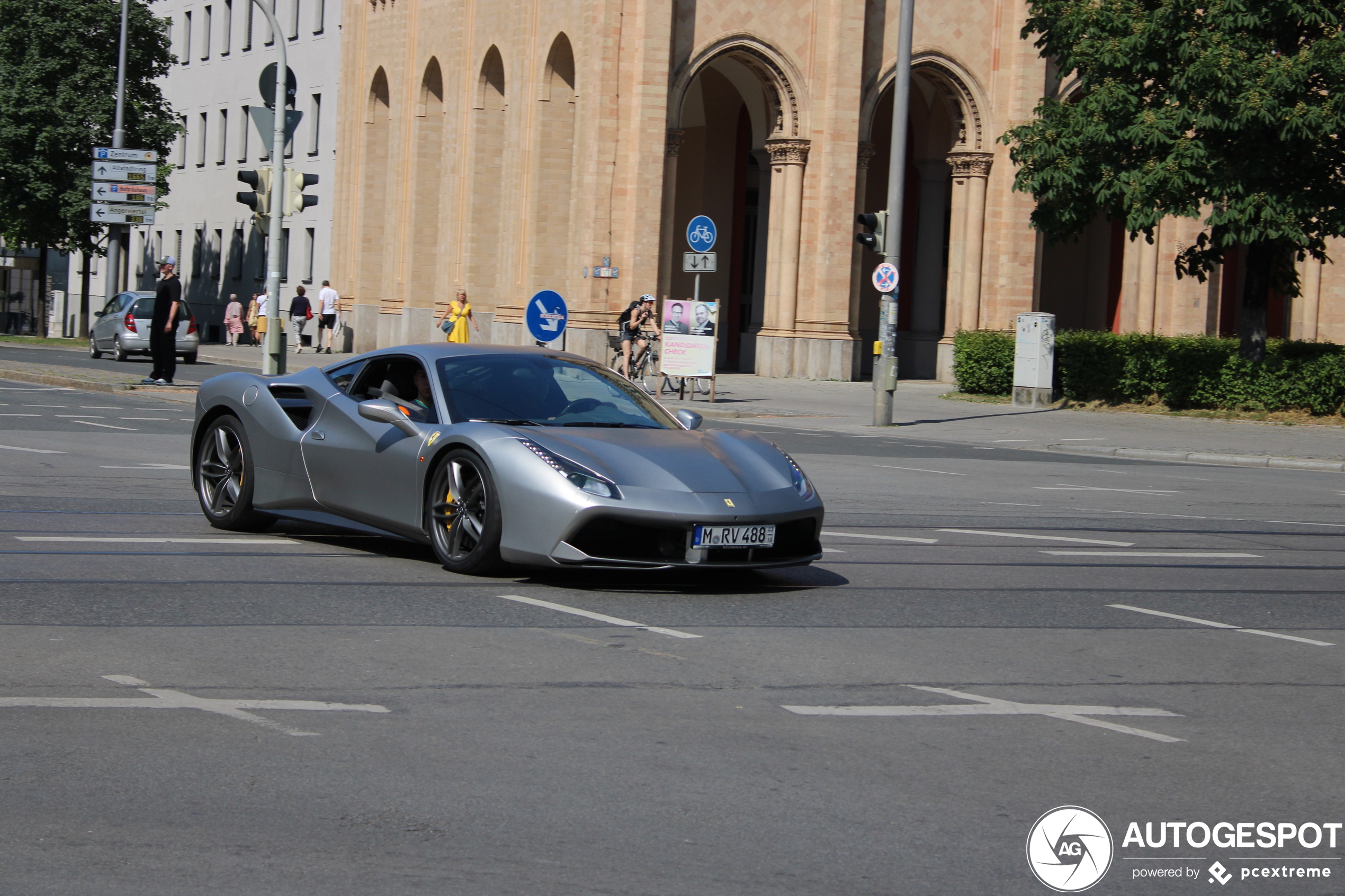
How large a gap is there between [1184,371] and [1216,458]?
773cm

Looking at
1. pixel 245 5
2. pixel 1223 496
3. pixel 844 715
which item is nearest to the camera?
pixel 844 715

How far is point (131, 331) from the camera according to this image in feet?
132

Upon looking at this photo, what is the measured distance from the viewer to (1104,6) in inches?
1152

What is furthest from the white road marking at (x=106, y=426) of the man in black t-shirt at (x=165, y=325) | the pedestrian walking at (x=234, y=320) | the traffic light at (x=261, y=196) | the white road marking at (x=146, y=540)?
the pedestrian walking at (x=234, y=320)

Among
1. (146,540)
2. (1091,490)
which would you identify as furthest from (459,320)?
(146,540)

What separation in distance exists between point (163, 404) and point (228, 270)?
152 feet

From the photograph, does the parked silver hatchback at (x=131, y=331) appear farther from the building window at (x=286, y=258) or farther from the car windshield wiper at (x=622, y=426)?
the car windshield wiper at (x=622, y=426)

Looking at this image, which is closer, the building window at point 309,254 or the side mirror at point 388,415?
the side mirror at point 388,415

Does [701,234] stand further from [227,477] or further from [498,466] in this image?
[498,466]

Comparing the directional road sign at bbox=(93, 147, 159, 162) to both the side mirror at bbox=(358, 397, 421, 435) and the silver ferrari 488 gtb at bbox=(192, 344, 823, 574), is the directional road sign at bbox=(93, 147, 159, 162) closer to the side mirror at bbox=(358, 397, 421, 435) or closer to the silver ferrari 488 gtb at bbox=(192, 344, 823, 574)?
the silver ferrari 488 gtb at bbox=(192, 344, 823, 574)

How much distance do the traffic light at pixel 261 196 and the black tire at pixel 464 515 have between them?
16351 millimetres

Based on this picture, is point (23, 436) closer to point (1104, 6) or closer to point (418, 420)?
point (418, 420)

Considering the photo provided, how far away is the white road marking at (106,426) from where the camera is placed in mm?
19594

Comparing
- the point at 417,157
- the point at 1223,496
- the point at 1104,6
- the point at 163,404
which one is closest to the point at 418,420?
the point at 1223,496
